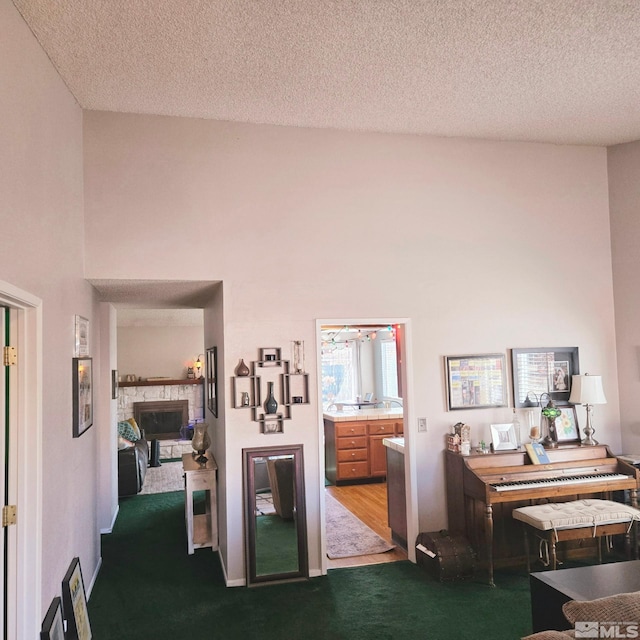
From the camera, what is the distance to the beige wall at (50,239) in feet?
8.06

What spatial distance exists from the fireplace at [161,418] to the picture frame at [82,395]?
667cm

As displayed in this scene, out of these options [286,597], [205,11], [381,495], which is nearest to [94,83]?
[205,11]

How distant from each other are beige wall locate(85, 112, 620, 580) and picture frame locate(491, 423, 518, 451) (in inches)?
4.2

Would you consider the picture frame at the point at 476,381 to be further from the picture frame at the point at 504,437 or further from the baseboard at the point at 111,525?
the baseboard at the point at 111,525

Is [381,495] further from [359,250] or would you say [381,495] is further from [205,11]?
[205,11]

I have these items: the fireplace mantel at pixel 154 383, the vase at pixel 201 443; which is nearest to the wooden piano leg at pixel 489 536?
the vase at pixel 201 443

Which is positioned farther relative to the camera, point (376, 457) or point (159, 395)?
point (159, 395)

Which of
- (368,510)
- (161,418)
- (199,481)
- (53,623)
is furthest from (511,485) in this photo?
(161,418)

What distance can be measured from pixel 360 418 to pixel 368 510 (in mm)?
1384

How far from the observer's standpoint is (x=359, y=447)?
23.3 ft

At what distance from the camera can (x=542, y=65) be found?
355 cm

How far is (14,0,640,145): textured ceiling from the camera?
2.91 meters

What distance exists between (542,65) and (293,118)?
1.84 m

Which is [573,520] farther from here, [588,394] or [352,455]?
[352,455]
